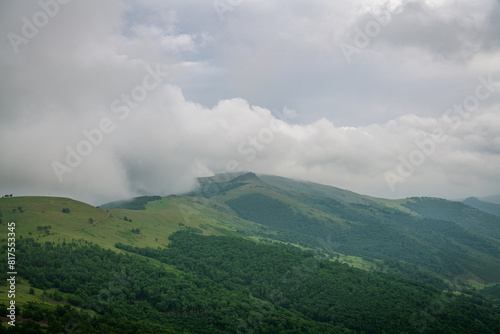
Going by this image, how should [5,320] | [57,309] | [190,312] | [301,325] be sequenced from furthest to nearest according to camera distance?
1. [190,312]
2. [301,325]
3. [57,309]
4. [5,320]

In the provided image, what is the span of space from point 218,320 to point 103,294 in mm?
65386

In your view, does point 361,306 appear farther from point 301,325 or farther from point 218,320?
point 218,320

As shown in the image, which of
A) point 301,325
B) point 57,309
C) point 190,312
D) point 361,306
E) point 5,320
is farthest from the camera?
point 361,306

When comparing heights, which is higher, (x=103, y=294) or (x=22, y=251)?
(x=22, y=251)

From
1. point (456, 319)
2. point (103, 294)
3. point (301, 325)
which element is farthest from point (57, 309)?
point (456, 319)

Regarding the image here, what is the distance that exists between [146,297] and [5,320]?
285 ft

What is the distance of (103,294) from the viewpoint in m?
173

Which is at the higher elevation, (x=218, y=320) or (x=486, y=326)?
(x=486, y=326)

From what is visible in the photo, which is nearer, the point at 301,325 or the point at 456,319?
the point at 301,325

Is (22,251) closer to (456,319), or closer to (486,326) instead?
(456,319)

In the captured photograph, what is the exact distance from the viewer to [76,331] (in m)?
114

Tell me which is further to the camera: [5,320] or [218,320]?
[218,320]

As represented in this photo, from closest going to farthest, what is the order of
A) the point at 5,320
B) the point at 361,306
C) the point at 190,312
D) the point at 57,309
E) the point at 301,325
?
the point at 5,320
the point at 57,309
the point at 301,325
the point at 190,312
the point at 361,306

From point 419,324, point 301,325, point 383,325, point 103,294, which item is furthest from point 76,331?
point 419,324
